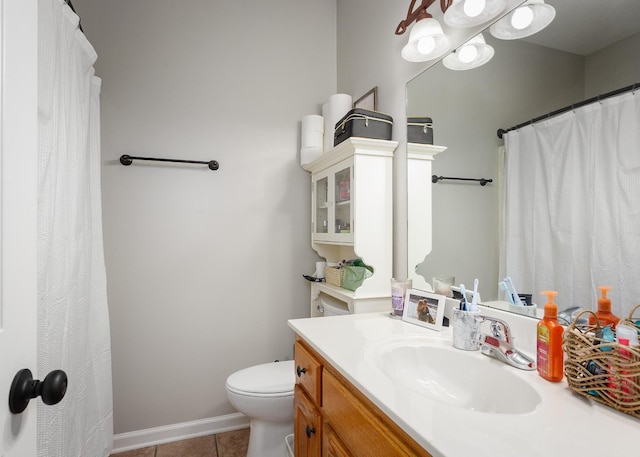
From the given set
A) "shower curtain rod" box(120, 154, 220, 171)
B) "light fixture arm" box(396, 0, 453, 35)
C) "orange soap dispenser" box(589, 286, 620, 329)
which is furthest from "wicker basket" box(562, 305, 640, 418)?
"shower curtain rod" box(120, 154, 220, 171)

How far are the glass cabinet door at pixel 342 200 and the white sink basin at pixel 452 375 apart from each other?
2.32 feet

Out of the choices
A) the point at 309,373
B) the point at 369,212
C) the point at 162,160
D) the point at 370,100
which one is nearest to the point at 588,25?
the point at 369,212

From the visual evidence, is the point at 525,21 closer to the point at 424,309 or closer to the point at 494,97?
the point at 494,97

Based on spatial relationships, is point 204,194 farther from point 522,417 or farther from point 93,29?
point 522,417

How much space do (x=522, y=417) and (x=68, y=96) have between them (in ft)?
5.79

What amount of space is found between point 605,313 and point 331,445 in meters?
0.79

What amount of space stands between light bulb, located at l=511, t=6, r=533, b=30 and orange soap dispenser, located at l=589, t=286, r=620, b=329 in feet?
2.65

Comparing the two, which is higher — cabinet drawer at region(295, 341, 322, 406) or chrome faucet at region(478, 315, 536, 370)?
chrome faucet at region(478, 315, 536, 370)

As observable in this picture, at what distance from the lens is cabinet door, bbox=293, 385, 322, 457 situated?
42.5 inches

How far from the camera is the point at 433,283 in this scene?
1446mm

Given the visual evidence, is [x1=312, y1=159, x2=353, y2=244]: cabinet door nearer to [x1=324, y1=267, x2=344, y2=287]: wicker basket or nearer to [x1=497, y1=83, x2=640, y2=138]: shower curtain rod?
[x1=324, y1=267, x2=344, y2=287]: wicker basket

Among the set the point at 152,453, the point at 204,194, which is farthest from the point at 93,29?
the point at 152,453

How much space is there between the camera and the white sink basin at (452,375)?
2.74 feet

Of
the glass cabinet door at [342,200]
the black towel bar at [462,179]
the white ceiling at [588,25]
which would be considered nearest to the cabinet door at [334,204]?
the glass cabinet door at [342,200]
